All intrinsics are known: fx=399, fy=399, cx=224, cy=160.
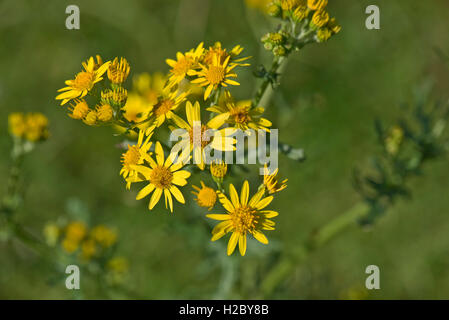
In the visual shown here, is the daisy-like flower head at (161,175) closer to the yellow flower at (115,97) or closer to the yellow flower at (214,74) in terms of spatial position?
the yellow flower at (115,97)

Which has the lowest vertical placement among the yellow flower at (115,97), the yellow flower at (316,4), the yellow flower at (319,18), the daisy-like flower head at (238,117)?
the daisy-like flower head at (238,117)

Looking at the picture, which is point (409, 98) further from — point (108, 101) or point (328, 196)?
point (108, 101)

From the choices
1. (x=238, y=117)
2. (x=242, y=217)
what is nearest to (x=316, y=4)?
(x=238, y=117)

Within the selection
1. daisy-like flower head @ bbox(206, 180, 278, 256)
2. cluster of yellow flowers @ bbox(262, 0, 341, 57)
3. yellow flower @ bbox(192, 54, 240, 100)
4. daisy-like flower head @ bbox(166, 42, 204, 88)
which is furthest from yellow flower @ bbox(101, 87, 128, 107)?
cluster of yellow flowers @ bbox(262, 0, 341, 57)

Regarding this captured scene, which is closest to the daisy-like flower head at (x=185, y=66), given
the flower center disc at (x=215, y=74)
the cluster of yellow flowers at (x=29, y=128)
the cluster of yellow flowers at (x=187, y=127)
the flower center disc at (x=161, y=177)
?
the cluster of yellow flowers at (x=187, y=127)

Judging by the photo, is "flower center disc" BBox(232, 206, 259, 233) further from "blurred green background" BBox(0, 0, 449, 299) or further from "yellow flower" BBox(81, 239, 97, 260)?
"blurred green background" BBox(0, 0, 449, 299)
